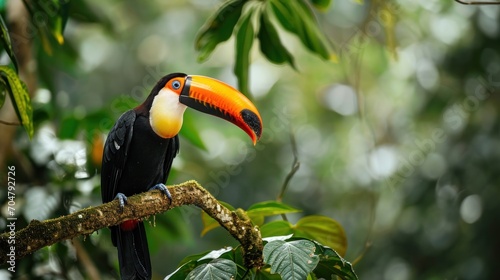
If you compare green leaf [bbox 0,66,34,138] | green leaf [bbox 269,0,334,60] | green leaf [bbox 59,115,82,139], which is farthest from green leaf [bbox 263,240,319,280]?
green leaf [bbox 59,115,82,139]

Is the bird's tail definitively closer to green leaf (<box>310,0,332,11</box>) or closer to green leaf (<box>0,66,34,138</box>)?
green leaf (<box>0,66,34,138</box>)

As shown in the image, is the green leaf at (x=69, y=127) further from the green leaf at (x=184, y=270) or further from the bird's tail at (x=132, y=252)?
the green leaf at (x=184, y=270)

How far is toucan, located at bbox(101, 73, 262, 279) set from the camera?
2.30 m

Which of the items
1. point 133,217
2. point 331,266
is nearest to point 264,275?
point 331,266

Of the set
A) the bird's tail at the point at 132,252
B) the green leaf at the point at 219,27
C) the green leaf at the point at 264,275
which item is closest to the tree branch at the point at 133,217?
the green leaf at the point at 264,275

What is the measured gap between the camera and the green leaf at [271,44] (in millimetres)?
2859

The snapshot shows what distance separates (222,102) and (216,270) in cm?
A: 59

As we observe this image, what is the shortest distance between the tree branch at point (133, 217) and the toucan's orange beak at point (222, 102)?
261 mm

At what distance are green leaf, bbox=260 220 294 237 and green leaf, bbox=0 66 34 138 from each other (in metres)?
0.92

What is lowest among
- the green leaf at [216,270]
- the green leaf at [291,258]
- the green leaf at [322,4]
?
the green leaf at [216,270]

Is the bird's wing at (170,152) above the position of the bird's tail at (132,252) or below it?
above

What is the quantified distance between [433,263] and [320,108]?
11.9 ft

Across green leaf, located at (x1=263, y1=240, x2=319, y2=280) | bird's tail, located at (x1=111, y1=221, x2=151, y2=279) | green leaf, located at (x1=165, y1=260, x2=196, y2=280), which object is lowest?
bird's tail, located at (x1=111, y1=221, x2=151, y2=279)

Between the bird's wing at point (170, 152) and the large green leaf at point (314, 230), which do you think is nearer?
the large green leaf at point (314, 230)
